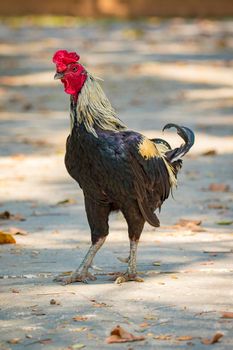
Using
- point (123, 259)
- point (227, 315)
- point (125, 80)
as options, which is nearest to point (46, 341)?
point (227, 315)

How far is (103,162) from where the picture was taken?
738 centimetres

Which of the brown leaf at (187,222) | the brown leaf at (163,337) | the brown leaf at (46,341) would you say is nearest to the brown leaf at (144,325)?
the brown leaf at (163,337)

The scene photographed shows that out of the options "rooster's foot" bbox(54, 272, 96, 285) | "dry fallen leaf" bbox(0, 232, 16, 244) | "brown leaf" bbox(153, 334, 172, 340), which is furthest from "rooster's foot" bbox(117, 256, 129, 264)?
"brown leaf" bbox(153, 334, 172, 340)

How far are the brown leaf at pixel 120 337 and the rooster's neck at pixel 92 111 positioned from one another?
67.6 inches

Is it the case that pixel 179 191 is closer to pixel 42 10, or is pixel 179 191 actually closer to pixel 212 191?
pixel 212 191

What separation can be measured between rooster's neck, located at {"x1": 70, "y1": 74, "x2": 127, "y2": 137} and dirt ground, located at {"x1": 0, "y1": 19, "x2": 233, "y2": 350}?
3.55 ft

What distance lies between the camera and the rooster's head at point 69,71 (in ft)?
24.7

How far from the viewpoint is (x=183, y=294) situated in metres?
7.18

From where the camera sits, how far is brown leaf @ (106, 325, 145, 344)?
608cm

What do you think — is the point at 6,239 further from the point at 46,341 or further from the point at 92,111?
the point at 46,341

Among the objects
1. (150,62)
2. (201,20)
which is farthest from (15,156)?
(201,20)

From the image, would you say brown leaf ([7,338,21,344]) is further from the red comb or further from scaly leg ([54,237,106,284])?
the red comb

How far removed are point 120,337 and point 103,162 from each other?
1595 millimetres

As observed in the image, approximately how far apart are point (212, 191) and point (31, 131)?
4.67 metres
